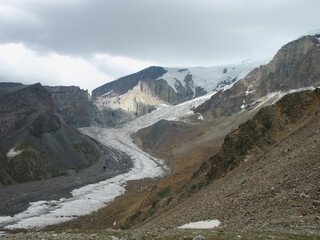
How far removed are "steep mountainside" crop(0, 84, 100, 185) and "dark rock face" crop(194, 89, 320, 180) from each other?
247 feet

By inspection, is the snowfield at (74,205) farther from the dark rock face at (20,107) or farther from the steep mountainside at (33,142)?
the dark rock face at (20,107)

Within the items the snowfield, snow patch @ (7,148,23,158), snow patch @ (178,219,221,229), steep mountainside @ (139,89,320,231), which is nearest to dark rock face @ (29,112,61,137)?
snow patch @ (7,148,23,158)

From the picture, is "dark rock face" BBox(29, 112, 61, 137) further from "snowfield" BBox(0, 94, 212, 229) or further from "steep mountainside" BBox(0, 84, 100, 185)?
"snowfield" BBox(0, 94, 212, 229)

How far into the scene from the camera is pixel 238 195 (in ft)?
65.9

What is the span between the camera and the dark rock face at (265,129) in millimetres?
34969

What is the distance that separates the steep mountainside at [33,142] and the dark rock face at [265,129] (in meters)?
75.2

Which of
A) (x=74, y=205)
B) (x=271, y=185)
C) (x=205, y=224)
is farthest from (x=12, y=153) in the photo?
(x=271, y=185)

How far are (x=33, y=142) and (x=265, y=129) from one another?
10079cm

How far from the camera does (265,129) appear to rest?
1485 inches

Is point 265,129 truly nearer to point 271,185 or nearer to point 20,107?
point 271,185

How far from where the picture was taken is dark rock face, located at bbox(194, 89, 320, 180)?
3497cm

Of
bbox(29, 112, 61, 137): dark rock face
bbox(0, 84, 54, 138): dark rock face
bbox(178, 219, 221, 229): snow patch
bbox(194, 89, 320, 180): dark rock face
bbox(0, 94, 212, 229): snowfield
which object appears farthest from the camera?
bbox(29, 112, 61, 137): dark rock face

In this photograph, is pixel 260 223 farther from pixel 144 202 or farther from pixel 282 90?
pixel 282 90

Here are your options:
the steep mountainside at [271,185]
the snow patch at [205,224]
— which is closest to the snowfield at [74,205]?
the steep mountainside at [271,185]
